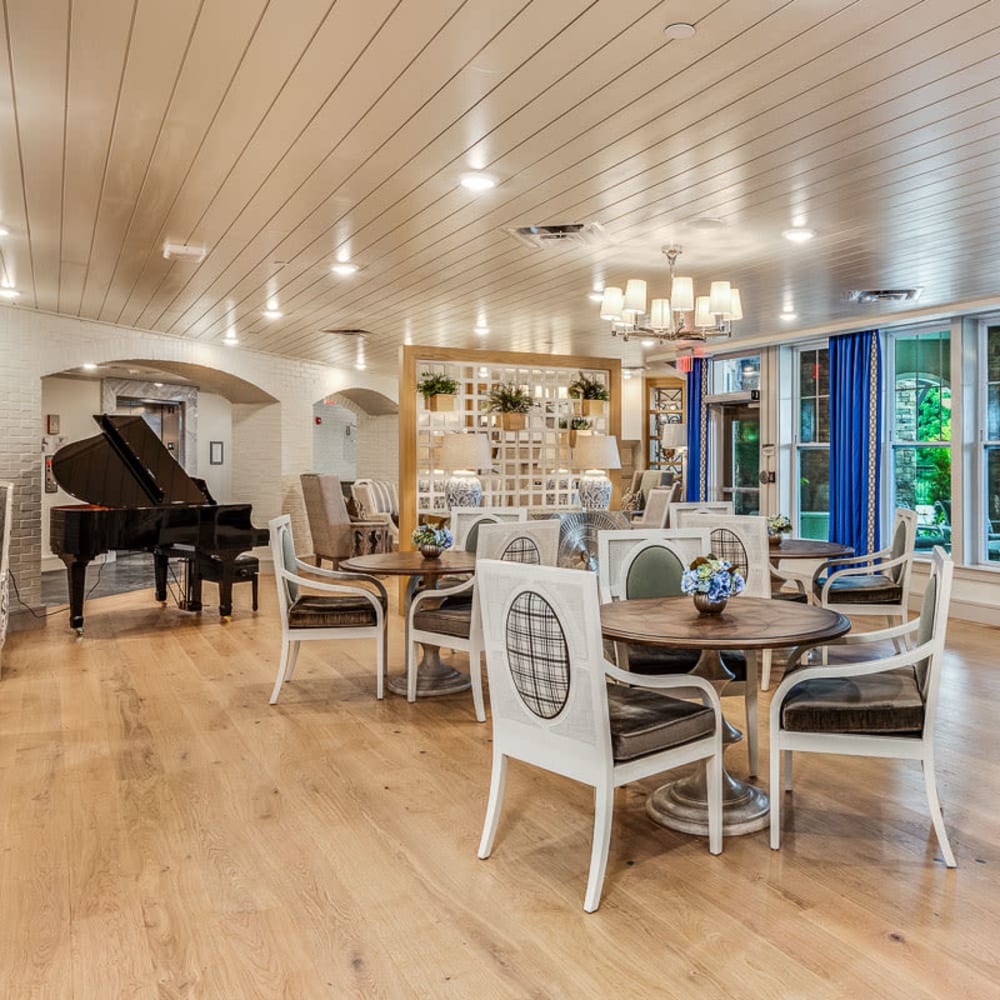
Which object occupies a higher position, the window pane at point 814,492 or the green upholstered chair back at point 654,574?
the window pane at point 814,492

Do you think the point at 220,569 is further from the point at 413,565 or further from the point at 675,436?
the point at 675,436

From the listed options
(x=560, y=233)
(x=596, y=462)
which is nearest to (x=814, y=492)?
(x=596, y=462)

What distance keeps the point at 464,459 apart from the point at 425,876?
531cm

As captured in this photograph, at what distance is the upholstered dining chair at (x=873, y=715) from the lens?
2.68 m

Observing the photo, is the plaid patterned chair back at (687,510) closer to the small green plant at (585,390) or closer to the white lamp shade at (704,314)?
the white lamp shade at (704,314)

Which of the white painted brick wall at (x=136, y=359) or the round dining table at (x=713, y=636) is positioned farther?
the white painted brick wall at (x=136, y=359)

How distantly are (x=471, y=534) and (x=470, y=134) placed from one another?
2.59 metres

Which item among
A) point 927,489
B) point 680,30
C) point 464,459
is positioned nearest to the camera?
point 680,30

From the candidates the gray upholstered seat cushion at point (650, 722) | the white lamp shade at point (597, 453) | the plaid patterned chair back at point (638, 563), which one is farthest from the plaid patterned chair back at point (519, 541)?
the white lamp shade at point (597, 453)

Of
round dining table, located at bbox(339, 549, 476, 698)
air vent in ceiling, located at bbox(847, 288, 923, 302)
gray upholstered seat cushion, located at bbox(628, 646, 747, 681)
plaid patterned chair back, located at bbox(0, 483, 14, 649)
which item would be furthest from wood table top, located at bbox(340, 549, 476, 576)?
air vent in ceiling, located at bbox(847, 288, 923, 302)

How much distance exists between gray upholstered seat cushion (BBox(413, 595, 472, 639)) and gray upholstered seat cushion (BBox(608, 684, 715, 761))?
158 cm

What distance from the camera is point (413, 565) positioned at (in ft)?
15.1

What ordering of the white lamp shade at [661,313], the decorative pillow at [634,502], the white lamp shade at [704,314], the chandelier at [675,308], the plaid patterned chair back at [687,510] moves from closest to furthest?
the chandelier at [675,308], the white lamp shade at [704,314], the white lamp shade at [661,313], the plaid patterned chair back at [687,510], the decorative pillow at [634,502]

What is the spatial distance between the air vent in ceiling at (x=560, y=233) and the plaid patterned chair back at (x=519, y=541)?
1.59 meters
